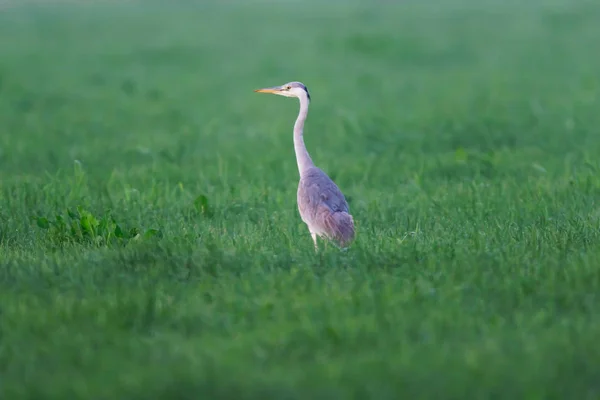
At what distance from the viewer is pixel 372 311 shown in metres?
6.20

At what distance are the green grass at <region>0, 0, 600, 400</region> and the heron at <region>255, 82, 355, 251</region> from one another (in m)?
0.22

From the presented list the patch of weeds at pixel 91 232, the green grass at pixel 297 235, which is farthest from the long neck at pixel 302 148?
the patch of weeds at pixel 91 232

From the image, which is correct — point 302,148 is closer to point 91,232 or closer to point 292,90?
point 292,90

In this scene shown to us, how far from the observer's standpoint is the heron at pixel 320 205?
792cm

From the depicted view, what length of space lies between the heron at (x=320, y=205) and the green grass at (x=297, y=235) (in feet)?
0.73

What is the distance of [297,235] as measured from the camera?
341 inches

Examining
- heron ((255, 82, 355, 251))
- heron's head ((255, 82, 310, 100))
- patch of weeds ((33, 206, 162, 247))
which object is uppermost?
heron's head ((255, 82, 310, 100))

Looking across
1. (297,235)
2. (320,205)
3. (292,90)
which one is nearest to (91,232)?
(297,235)

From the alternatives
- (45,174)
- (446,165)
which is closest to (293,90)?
(446,165)

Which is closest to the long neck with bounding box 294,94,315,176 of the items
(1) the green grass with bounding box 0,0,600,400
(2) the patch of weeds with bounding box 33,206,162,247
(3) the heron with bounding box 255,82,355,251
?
(3) the heron with bounding box 255,82,355,251

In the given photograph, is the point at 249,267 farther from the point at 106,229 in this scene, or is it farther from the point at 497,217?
the point at 497,217

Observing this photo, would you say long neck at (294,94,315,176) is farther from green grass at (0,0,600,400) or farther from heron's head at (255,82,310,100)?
green grass at (0,0,600,400)

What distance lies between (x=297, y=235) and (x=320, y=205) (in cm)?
54

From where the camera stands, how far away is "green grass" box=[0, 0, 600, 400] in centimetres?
533
